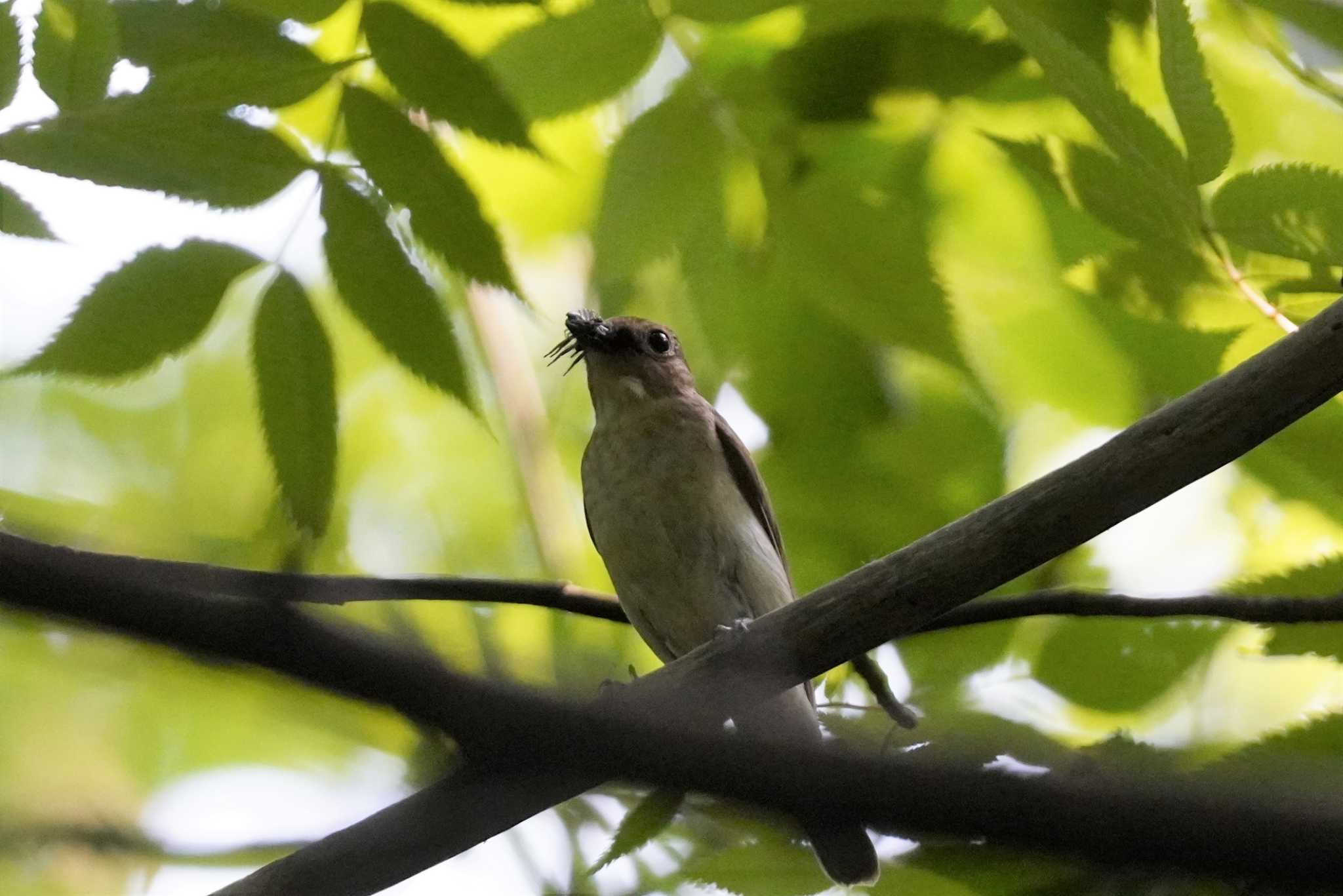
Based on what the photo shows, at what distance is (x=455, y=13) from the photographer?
4.40m

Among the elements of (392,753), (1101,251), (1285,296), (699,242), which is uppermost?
(699,242)

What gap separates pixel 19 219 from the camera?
313 centimetres

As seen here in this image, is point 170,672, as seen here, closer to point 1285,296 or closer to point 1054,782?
point 1054,782

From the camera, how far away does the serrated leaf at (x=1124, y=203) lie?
319 cm

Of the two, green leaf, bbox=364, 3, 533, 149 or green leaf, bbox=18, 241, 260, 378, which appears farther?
green leaf, bbox=364, 3, 533, 149

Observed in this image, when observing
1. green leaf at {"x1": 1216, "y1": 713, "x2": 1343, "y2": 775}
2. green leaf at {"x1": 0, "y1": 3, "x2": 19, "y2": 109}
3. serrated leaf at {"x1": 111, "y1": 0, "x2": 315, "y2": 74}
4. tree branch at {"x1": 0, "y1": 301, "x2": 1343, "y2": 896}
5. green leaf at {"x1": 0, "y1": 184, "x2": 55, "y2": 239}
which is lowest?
tree branch at {"x1": 0, "y1": 301, "x2": 1343, "y2": 896}

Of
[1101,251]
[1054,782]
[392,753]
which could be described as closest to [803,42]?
[1101,251]

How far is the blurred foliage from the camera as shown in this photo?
9.99ft

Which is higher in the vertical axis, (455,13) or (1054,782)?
(455,13)

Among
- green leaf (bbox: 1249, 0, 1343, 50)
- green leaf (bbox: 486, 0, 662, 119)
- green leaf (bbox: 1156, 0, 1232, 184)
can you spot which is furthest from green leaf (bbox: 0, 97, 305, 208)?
green leaf (bbox: 1249, 0, 1343, 50)

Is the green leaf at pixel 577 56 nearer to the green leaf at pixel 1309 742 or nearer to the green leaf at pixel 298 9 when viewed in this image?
the green leaf at pixel 298 9

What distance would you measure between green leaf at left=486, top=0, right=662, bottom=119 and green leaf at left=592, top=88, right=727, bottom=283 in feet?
0.51

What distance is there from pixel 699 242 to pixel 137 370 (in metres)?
1.63

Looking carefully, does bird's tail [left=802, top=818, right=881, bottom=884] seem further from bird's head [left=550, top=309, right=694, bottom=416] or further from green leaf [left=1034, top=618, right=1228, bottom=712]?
bird's head [left=550, top=309, right=694, bottom=416]
